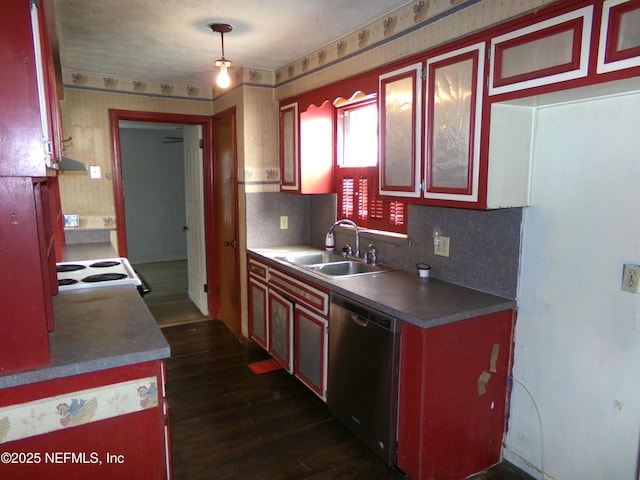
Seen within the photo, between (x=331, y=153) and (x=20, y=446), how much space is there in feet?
9.00

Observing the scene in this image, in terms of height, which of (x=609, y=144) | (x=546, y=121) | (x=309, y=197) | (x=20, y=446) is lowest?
(x=20, y=446)

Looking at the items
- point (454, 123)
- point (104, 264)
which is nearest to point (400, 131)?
point (454, 123)

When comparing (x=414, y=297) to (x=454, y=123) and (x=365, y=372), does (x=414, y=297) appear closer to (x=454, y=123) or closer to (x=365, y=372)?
(x=365, y=372)

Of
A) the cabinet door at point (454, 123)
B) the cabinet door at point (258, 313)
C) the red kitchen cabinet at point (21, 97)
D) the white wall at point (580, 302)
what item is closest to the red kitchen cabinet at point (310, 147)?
the cabinet door at point (258, 313)

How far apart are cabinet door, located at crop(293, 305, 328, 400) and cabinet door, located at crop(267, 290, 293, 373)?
3.0 inches

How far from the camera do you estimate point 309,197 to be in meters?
4.00

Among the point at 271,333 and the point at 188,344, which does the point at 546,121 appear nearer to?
the point at 271,333

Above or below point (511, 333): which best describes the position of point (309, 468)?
below

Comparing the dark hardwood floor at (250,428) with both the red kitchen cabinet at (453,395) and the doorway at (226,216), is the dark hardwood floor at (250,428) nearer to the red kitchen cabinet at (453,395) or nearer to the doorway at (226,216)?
the red kitchen cabinet at (453,395)

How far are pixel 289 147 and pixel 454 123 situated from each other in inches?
68.8

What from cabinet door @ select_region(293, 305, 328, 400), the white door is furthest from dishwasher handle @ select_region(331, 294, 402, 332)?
the white door

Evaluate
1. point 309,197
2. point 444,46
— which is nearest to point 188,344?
point 309,197

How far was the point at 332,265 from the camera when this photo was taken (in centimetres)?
316

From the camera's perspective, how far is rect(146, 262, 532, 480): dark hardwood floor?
226cm
